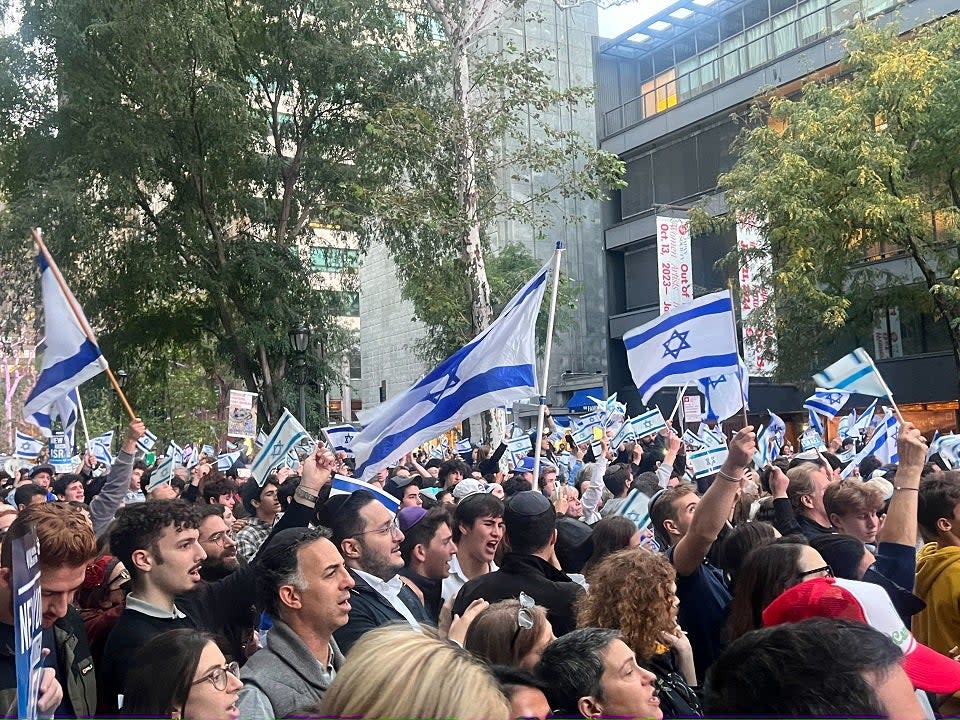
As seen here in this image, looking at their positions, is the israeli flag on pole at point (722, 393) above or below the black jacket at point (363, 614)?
above

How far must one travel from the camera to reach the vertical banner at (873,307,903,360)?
106 feet

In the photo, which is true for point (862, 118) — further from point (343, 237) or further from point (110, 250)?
point (110, 250)

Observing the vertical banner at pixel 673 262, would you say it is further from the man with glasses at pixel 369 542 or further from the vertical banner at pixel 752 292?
the man with glasses at pixel 369 542

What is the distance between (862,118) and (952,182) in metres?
2.58

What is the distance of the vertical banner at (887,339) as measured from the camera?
32.2 m

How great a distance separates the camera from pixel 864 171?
22.1 metres

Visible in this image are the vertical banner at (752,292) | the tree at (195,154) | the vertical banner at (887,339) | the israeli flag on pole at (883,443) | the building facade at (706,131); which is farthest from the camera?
the vertical banner at (887,339)

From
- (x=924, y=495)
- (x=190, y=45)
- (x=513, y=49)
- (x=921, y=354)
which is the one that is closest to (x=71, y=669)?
(x=924, y=495)

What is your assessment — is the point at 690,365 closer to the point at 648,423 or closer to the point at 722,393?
the point at 722,393

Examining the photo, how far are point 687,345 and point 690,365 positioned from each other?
150mm

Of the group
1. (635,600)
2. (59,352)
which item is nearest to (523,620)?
(635,600)

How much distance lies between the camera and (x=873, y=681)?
2084mm

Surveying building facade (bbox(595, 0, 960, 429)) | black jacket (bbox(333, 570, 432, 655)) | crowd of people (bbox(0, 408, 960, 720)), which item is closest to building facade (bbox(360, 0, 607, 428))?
building facade (bbox(595, 0, 960, 429))

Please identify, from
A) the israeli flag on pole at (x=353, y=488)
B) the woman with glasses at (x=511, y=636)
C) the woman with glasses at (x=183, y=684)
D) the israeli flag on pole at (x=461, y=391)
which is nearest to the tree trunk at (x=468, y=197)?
the israeli flag on pole at (x=461, y=391)
